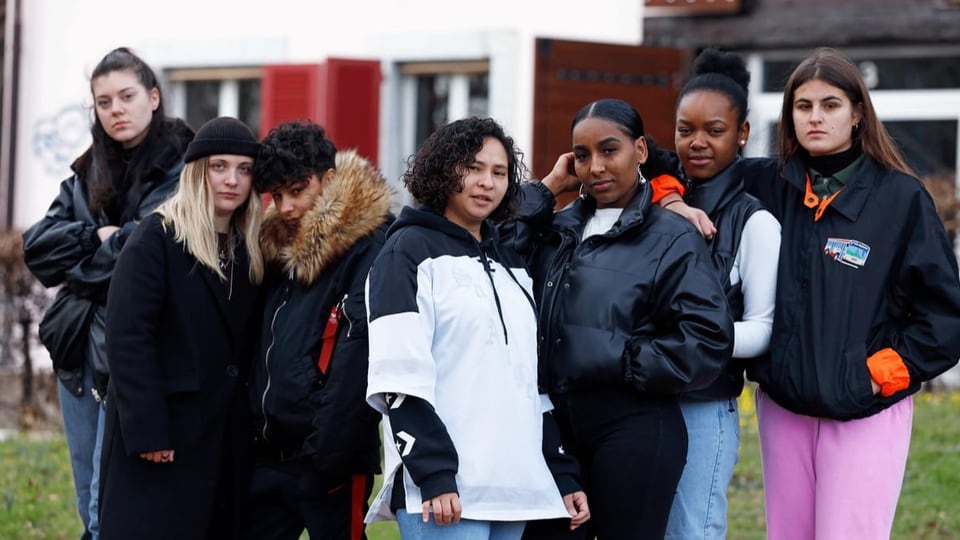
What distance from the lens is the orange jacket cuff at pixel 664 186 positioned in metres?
4.23

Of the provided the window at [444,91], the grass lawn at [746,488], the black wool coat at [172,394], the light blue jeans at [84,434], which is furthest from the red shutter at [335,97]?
the black wool coat at [172,394]

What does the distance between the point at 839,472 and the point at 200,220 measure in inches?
81.7

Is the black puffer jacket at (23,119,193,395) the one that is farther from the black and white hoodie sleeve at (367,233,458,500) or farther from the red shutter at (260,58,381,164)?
the red shutter at (260,58,381,164)

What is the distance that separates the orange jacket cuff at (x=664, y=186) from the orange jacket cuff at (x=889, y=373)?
75 cm

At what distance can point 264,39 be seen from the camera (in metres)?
12.0

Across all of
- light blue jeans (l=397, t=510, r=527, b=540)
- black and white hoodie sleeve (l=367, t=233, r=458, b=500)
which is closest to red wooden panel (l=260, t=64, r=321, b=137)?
black and white hoodie sleeve (l=367, t=233, r=458, b=500)

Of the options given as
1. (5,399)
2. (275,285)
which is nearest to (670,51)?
(5,399)

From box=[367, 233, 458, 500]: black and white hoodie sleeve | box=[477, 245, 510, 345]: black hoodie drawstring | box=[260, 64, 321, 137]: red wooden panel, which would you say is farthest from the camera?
box=[260, 64, 321, 137]: red wooden panel

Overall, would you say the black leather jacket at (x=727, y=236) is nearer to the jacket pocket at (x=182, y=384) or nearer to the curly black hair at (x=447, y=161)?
the curly black hair at (x=447, y=161)

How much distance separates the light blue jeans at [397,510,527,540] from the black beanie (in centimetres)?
134

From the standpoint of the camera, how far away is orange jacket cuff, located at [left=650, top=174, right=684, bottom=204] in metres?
4.23

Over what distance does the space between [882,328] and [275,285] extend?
187 cm

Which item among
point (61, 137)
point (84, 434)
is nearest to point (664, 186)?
point (84, 434)

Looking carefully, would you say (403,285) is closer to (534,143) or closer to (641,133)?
(641,133)
